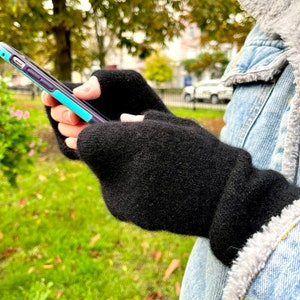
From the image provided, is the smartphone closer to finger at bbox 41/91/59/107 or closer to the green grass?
finger at bbox 41/91/59/107

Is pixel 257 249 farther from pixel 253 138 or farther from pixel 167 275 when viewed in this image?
pixel 167 275

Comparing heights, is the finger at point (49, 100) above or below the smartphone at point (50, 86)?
below

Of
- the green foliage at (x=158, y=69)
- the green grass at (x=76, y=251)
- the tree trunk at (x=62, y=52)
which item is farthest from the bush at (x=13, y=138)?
the green foliage at (x=158, y=69)

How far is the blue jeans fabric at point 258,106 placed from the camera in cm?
78

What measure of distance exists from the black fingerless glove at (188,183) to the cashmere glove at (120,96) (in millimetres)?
257

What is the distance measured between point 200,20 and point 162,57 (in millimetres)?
25269

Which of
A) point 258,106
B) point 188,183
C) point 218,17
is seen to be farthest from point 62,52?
point 188,183

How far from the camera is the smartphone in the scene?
2.54 feet

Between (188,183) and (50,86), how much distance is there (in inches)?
14.8

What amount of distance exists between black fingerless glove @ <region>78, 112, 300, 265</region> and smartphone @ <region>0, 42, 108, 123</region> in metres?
0.14

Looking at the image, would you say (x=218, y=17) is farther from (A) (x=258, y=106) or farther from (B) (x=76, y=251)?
(A) (x=258, y=106)

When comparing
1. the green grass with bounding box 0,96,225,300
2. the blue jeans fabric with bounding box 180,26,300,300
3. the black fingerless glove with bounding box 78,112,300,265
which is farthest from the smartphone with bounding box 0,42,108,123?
the green grass with bounding box 0,96,225,300

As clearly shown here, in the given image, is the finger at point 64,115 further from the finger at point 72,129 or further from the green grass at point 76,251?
the green grass at point 76,251

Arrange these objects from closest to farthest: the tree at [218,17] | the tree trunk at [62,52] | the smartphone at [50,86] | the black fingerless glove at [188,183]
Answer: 1. the black fingerless glove at [188,183]
2. the smartphone at [50,86]
3. the tree at [218,17]
4. the tree trunk at [62,52]
